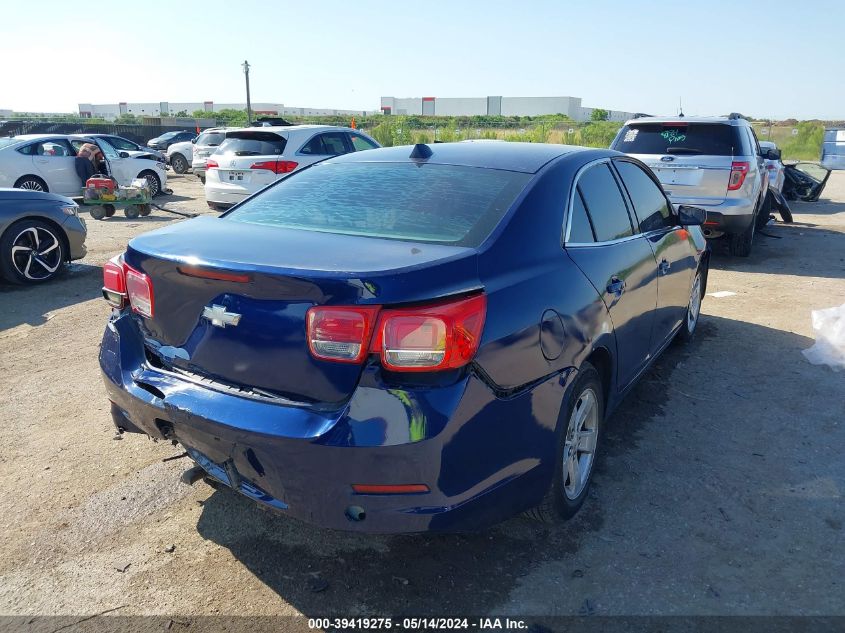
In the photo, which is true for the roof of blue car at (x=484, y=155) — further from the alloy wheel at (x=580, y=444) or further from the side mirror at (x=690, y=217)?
the side mirror at (x=690, y=217)

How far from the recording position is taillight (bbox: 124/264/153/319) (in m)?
2.79

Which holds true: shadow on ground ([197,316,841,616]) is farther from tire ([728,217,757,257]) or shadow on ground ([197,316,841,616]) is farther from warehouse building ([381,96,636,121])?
warehouse building ([381,96,636,121])

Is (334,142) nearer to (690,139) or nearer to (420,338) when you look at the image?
(690,139)

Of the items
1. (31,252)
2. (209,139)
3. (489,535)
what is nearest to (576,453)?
(489,535)

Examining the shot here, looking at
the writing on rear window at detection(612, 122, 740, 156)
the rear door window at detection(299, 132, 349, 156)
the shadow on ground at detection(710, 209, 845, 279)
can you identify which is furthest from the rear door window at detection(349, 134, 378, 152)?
the shadow on ground at detection(710, 209, 845, 279)

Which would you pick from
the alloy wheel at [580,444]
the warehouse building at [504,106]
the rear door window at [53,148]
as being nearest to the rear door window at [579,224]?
the alloy wheel at [580,444]

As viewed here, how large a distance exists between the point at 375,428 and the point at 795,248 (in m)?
10.2

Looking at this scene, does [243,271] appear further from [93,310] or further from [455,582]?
[93,310]

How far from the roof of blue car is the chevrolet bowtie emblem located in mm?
1504

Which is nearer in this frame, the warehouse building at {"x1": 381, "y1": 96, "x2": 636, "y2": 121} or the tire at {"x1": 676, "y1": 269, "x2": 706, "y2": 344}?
the tire at {"x1": 676, "y1": 269, "x2": 706, "y2": 344}

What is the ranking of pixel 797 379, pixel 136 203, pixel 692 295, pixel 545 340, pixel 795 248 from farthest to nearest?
pixel 136 203 < pixel 795 248 < pixel 692 295 < pixel 797 379 < pixel 545 340

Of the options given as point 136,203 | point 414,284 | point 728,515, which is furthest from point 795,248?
point 136,203

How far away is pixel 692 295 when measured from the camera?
558 cm

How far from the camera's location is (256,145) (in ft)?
38.0
